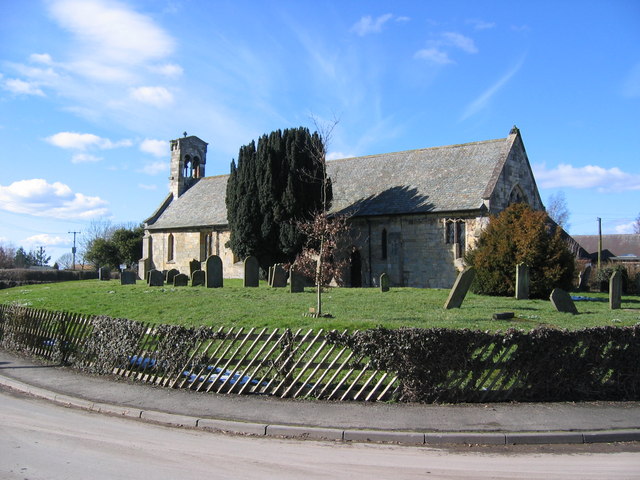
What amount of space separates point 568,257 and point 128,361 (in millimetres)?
16815

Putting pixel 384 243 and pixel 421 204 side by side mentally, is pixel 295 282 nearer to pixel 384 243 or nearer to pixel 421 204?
pixel 384 243

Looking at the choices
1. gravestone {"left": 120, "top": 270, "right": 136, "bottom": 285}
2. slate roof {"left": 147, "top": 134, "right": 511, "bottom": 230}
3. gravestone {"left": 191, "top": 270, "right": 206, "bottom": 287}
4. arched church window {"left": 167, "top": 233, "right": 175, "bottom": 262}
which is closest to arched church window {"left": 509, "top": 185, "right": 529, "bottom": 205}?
slate roof {"left": 147, "top": 134, "right": 511, "bottom": 230}

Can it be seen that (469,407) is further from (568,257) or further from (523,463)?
(568,257)

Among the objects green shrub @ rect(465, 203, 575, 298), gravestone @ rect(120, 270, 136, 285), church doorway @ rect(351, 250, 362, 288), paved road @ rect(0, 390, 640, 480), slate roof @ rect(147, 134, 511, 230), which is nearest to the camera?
paved road @ rect(0, 390, 640, 480)

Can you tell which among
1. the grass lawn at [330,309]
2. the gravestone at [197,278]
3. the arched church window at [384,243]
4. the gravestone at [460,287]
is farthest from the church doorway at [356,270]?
the gravestone at [460,287]

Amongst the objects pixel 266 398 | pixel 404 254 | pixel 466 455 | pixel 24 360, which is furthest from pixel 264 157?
pixel 466 455

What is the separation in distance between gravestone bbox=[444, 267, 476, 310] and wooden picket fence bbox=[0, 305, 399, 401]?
21.9 ft

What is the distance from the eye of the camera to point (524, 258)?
19.8 m

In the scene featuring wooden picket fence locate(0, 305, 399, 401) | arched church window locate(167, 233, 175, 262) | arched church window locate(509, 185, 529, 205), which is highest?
arched church window locate(509, 185, 529, 205)

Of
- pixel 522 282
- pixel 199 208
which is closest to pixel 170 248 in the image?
pixel 199 208

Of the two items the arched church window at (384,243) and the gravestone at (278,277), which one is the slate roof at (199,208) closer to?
the arched church window at (384,243)

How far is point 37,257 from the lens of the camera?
398 ft

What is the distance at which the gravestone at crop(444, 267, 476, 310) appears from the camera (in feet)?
49.8

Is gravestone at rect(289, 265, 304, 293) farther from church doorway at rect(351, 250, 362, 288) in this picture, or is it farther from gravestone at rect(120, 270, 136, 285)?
gravestone at rect(120, 270, 136, 285)
